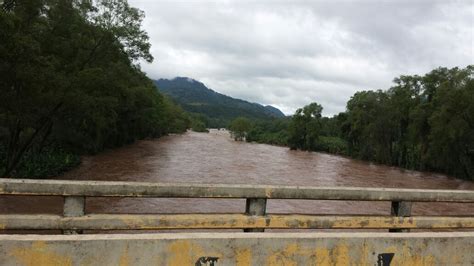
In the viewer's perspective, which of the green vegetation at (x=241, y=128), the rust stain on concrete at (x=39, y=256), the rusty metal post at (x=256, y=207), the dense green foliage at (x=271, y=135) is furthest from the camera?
the green vegetation at (x=241, y=128)

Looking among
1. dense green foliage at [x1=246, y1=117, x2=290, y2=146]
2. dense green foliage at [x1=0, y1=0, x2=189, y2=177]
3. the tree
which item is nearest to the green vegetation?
dense green foliage at [x1=246, y1=117, x2=290, y2=146]

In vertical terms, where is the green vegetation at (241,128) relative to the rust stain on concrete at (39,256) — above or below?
above

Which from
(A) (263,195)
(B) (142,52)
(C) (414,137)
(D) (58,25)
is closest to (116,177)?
(B) (142,52)

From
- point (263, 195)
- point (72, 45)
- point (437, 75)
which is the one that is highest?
point (437, 75)

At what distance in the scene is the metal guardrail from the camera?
3.77m

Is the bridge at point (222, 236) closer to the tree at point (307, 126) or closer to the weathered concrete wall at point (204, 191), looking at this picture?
the weathered concrete wall at point (204, 191)

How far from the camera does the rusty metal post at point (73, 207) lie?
12.6 feet

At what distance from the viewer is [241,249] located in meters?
3.50

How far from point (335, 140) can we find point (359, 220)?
79230mm

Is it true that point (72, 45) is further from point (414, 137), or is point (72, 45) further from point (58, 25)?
point (414, 137)

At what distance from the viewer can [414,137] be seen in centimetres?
4738

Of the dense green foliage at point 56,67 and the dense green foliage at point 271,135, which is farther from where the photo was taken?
the dense green foliage at point 271,135

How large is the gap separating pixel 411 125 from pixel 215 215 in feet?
157

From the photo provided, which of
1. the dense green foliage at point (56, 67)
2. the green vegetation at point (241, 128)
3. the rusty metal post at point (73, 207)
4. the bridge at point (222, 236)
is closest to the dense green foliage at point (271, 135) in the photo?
the green vegetation at point (241, 128)
